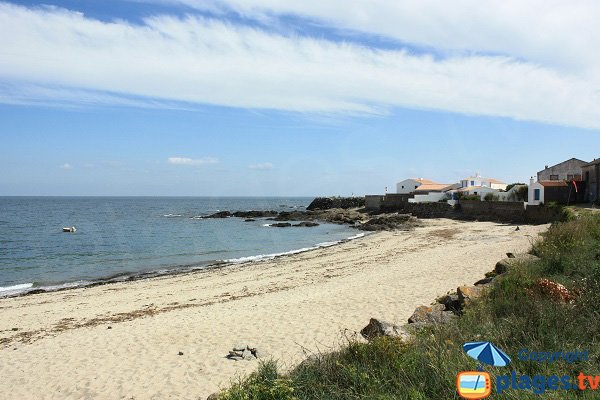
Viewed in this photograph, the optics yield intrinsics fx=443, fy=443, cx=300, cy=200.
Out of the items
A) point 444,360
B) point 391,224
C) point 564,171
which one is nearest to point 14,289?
point 444,360

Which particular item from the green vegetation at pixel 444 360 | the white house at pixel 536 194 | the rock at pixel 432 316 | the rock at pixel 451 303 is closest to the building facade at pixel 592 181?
the white house at pixel 536 194

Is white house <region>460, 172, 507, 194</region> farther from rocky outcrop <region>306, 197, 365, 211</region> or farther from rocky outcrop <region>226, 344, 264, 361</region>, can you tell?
rocky outcrop <region>226, 344, 264, 361</region>

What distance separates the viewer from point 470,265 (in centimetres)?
1731

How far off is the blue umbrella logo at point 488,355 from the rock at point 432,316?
8.91ft

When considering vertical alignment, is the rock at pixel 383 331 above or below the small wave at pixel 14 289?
above

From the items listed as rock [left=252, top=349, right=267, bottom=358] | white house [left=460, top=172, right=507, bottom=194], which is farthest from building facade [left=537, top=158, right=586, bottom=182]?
rock [left=252, top=349, right=267, bottom=358]

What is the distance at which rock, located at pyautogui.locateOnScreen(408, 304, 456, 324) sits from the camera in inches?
270

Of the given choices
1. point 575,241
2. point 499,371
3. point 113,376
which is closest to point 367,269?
point 575,241

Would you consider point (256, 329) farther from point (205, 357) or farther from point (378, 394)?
point (378, 394)

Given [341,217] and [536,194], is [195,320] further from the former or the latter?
[341,217]

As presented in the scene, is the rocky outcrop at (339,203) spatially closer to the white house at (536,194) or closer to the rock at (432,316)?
the white house at (536,194)

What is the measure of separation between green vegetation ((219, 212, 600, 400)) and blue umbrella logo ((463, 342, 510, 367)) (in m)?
0.20

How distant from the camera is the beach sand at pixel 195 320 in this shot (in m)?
7.66

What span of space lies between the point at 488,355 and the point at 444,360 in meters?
0.51
